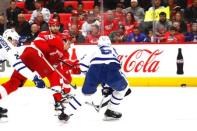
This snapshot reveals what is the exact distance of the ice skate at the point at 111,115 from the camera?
24.3ft

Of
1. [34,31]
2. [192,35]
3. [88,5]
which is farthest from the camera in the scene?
[88,5]

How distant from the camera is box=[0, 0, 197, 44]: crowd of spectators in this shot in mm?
10883

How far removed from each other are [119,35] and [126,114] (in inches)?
131

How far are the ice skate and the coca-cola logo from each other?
3.47 metres

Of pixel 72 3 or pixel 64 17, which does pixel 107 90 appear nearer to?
pixel 64 17

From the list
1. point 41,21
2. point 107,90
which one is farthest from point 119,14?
point 107,90

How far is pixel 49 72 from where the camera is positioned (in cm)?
729

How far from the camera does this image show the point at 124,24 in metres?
11.0

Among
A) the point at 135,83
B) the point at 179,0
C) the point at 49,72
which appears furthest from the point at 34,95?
the point at 179,0

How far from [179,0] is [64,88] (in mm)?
4573

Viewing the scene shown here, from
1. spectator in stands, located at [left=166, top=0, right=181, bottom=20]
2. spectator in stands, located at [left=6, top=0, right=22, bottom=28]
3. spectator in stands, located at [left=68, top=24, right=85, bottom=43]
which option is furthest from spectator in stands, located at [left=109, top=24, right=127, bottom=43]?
spectator in stands, located at [left=6, top=0, right=22, bottom=28]

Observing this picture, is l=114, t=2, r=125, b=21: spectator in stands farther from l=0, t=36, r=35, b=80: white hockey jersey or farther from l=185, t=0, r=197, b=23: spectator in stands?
l=0, t=36, r=35, b=80: white hockey jersey

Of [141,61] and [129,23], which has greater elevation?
[129,23]

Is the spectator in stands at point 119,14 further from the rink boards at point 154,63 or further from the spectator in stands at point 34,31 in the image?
the spectator in stands at point 34,31
